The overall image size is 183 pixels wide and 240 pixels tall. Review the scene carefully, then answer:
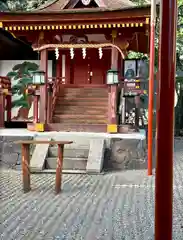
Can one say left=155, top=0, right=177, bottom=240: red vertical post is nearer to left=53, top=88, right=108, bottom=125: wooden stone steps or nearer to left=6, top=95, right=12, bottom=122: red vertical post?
left=53, top=88, right=108, bottom=125: wooden stone steps

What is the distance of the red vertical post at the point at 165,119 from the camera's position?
194cm

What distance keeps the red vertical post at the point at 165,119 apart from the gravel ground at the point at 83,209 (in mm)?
2205

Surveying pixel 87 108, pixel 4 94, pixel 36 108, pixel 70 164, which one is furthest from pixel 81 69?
pixel 70 164

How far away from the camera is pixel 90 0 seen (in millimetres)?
12391

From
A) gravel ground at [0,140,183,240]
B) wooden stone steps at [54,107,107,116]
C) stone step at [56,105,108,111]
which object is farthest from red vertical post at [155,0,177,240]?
stone step at [56,105,108,111]

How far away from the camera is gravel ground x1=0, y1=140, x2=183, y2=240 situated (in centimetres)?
429

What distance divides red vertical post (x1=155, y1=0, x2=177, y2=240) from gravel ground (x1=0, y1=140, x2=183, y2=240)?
7.23 ft

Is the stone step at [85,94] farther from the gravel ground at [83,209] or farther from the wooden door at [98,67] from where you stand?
the gravel ground at [83,209]

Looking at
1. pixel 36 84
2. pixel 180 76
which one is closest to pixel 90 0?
pixel 36 84

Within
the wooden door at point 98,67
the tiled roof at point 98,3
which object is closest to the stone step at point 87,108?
the wooden door at point 98,67

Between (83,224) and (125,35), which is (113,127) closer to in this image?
(125,35)

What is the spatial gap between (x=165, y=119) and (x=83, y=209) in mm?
3675

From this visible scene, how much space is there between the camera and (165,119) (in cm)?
195

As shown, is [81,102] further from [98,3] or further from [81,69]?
[98,3]
